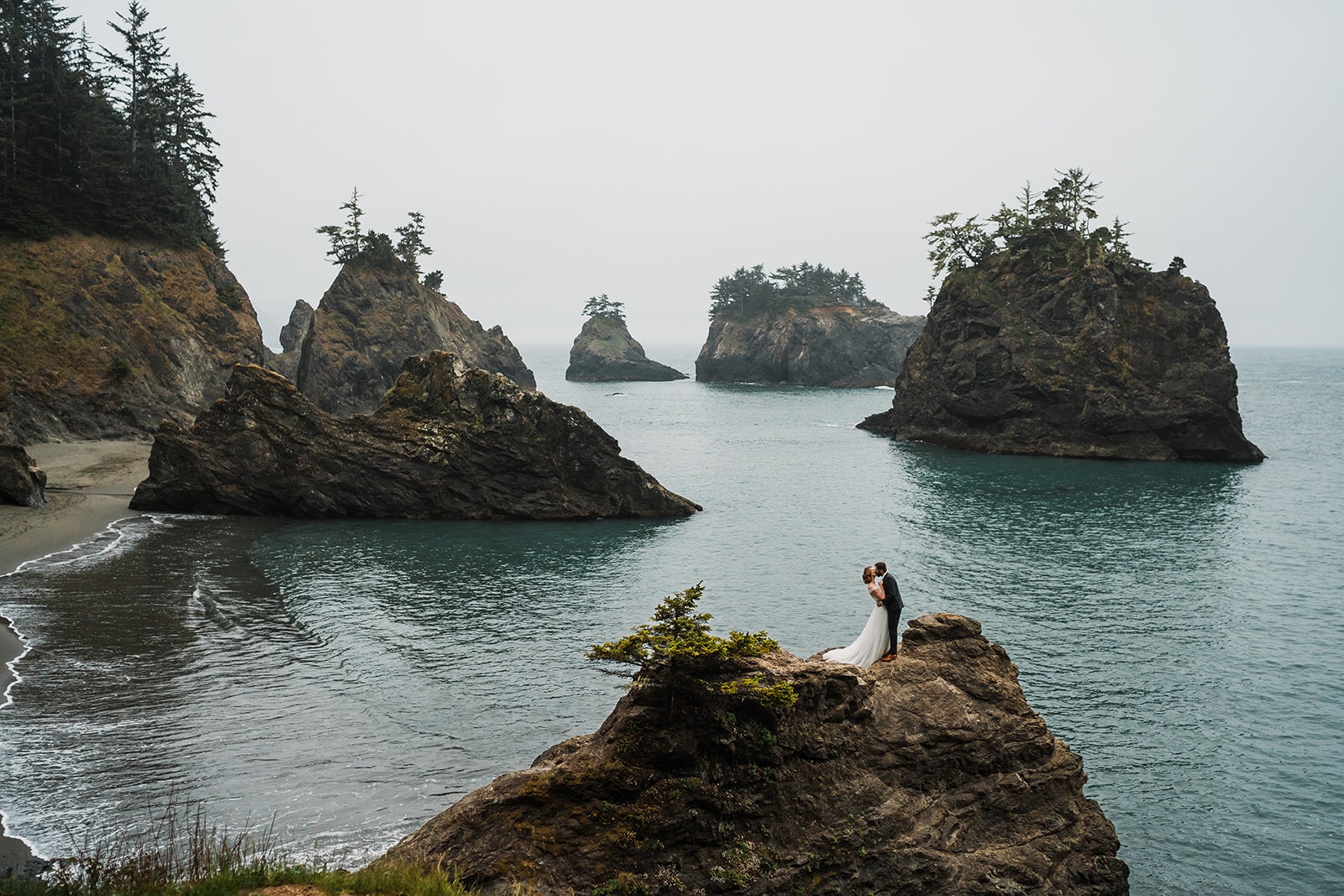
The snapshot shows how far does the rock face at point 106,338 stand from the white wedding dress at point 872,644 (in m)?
56.8

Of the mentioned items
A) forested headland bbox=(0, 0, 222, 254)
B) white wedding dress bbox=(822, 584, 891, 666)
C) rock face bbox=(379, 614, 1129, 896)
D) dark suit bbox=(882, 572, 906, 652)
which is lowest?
rock face bbox=(379, 614, 1129, 896)

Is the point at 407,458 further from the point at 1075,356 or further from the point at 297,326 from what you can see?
the point at 297,326

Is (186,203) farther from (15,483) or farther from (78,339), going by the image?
(15,483)

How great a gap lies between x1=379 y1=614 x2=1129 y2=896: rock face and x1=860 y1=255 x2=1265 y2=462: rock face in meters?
75.9

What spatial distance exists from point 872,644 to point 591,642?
53.3ft

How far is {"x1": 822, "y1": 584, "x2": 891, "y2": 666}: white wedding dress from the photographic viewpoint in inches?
758

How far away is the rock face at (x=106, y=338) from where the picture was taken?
60.0 m

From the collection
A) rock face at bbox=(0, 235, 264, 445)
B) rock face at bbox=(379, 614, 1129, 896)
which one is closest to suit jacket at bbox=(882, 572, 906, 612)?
rock face at bbox=(379, 614, 1129, 896)

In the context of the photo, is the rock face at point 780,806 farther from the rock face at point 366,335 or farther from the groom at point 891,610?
the rock face at point 366,335

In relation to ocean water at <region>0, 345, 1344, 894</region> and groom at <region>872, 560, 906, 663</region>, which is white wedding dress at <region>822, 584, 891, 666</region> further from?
ocean water at <region>0, 345, 1344, 894</region>

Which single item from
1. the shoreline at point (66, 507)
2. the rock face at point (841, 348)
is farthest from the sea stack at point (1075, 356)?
the rock face at point (841, 348)

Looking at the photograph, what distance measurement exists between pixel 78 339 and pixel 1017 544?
6266 centimetres

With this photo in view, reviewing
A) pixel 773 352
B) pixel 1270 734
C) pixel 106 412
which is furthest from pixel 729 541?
pixel 773 352

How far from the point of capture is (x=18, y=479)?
44.2 meters
